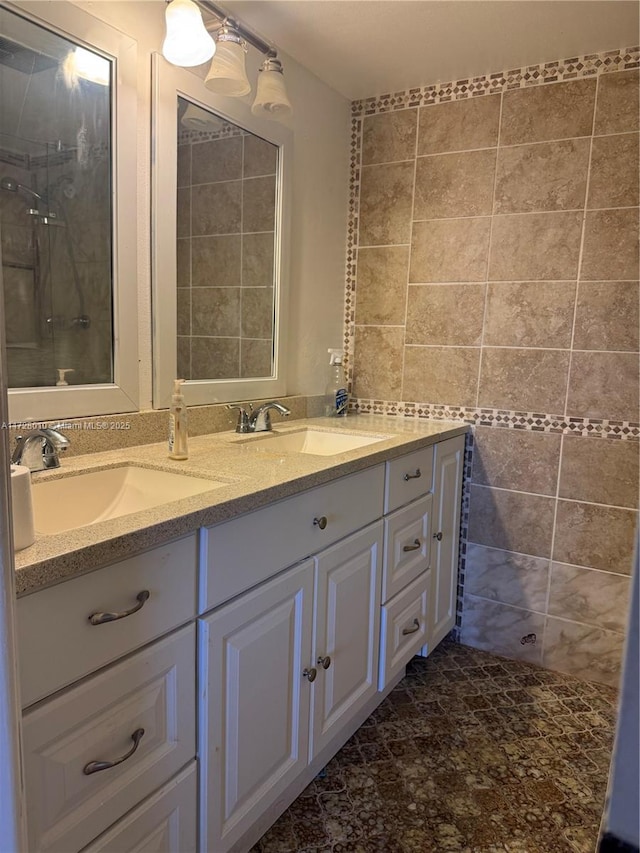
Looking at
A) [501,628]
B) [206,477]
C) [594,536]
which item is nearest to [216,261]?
[206,477]

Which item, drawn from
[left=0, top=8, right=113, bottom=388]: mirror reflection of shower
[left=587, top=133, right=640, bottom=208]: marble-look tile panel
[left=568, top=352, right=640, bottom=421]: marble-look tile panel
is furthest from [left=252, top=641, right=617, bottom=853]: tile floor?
[left=587, top=133, right=640, bottom=208]: marble-look tile panel

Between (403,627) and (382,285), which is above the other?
(382,285)

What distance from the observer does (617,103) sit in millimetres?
1909

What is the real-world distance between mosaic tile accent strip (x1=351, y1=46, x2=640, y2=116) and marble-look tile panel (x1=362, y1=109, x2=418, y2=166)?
32 mm

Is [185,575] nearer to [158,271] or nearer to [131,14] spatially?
[158,271]

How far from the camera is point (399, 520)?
1.76 metres

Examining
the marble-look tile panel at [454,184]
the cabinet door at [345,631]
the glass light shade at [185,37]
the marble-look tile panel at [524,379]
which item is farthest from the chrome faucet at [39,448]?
the marble-look tile panel at [454,184]

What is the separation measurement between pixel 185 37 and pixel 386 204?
110cm

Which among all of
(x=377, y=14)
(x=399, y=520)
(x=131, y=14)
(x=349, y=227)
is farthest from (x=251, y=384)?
(x=377, y=14)

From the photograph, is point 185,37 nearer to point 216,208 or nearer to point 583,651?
point 216,208

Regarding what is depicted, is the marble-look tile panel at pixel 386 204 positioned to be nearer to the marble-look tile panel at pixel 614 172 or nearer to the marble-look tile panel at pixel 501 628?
the marble-look tile panel at pixel 614 172

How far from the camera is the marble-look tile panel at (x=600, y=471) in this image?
1.98m

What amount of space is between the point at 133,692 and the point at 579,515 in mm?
1674

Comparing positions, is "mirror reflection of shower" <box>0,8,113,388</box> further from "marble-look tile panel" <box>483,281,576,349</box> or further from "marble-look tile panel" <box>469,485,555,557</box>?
"marble-look tile panel" <box>469,485,555,557</box>
